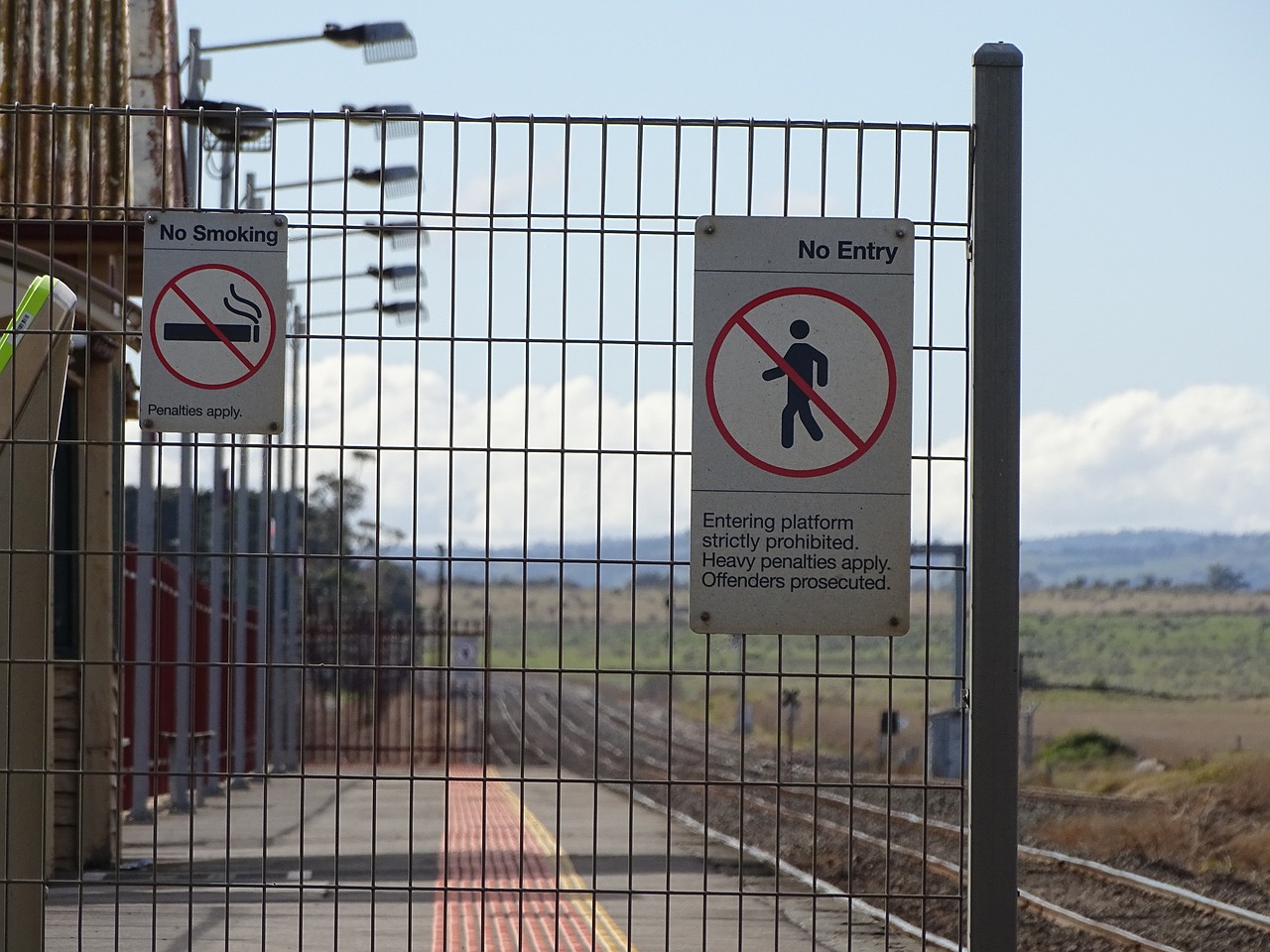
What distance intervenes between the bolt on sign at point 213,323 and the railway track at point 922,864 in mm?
1472

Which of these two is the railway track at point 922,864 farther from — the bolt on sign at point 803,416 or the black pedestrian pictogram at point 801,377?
the black pedestrian pictogram at point 801,377

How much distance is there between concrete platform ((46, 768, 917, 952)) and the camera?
749cm

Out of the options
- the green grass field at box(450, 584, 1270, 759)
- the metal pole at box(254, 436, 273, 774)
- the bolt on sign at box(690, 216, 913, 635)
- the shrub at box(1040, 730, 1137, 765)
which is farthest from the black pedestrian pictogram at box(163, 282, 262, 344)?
the shrub at box(1040, 730, 1137, 765)

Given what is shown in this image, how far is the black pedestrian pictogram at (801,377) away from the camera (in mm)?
5203

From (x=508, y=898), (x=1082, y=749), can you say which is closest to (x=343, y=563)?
(x=508, y=898)

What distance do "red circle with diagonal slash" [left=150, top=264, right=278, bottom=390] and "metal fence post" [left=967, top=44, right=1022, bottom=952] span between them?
2184 millimetres

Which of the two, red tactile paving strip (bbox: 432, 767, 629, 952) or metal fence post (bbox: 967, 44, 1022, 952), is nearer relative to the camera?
metal fence post (bbox: 967, 44, 1022, 952)

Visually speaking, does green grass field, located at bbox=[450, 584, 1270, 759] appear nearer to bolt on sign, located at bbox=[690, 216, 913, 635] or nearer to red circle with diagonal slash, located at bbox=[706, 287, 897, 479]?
bolt on sign, located at bbox=[690, 216, 913, 635]

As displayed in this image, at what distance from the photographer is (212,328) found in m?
5.26

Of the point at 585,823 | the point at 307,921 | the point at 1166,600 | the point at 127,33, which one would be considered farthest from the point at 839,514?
the point at 1166,600

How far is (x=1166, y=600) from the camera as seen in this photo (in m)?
166

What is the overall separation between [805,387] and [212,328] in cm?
185

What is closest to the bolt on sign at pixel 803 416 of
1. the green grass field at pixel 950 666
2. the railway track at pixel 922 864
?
the green grass field at pixel 950 666

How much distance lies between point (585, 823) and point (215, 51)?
11.0 m
